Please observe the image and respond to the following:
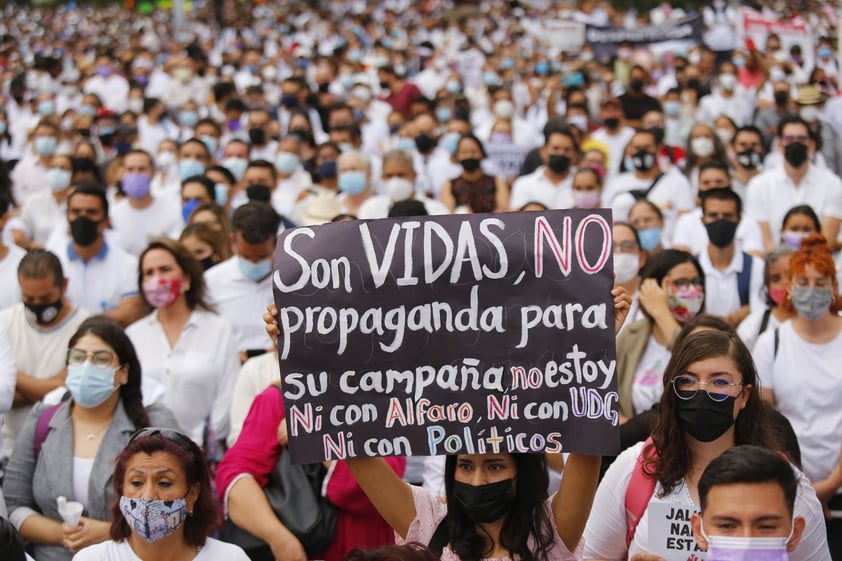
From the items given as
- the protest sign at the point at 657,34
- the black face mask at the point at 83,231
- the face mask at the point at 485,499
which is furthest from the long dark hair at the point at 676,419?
the protest sign at the point at 657,34

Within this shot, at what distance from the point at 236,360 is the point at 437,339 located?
3.03 m

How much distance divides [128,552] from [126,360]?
131 centimetres

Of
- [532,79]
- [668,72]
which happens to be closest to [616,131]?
[532,79]

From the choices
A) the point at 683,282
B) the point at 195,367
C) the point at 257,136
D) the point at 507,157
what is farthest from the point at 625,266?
the point at 257,136

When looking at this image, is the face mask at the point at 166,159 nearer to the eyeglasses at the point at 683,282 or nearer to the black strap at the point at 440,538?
the eyeglasses at the point at 683,282

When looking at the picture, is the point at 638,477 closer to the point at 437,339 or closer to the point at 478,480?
the point at 478,480

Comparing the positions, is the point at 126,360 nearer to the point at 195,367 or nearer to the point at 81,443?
the point at 81,443

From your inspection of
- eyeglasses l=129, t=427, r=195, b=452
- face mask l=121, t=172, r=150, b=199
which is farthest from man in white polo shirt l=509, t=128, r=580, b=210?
Answer: eyeglasses l=129, t=427, r=195, b=452

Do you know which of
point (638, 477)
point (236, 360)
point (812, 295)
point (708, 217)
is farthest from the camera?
point (708, 217)

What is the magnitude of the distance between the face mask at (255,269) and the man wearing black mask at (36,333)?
1220 millimetres

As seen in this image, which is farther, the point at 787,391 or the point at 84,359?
the point at 787,391

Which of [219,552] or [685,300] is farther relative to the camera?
[685,300]

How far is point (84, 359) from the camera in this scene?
18.3ft

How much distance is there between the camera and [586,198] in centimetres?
962
